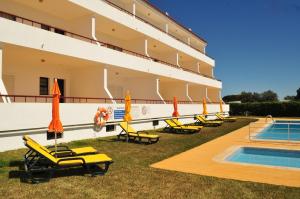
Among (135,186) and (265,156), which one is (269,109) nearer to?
(265,156)

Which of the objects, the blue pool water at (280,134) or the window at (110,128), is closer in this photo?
the blue pool water at (280,134)

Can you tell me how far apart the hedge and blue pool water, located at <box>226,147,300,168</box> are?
1396 inches

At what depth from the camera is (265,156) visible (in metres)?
13.0

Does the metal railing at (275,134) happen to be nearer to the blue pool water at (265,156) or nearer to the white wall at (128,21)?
the blue pool water at (265,156)

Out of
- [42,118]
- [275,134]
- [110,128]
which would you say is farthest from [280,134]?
[42,118]

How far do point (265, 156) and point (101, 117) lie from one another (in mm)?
9093

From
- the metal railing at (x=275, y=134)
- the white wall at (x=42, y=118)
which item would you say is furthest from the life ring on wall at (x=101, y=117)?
the metal railing at (x=275, y=134)

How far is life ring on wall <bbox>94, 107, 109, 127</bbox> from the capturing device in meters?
16.4

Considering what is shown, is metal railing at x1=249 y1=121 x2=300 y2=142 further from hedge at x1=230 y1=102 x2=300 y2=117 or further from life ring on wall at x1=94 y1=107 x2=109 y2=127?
hedge at x1=230 y1=102 x2=300 y2=117

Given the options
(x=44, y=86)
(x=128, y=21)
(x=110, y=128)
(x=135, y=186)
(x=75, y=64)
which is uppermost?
(x=128, y=21)

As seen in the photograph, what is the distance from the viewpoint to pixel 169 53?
1288 inches

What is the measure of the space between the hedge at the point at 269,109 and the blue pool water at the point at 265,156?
35.5 metres

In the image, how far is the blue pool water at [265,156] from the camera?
1161 centimetres

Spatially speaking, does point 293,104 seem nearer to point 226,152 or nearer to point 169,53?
point 169,53
